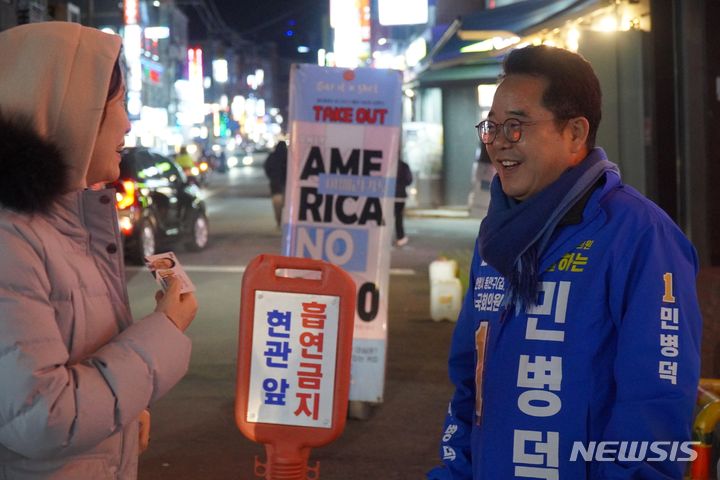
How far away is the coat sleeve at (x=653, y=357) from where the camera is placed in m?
1.99

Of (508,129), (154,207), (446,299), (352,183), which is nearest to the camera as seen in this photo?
(508,129)

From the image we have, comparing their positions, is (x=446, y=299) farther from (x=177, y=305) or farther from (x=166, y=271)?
(x=177, y=305)

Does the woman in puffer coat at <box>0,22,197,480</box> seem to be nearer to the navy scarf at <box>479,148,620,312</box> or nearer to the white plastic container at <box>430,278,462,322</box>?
the navy scarf at <box>479,148,620,312</box>

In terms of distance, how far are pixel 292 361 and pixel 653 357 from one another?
2.41m

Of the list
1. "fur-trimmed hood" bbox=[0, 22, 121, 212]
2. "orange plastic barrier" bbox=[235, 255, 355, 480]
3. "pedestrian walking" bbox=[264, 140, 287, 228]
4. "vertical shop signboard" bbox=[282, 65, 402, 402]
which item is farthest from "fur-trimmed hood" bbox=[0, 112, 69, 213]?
"pedestrian walking" bbox=[264, 140, 287, 228]

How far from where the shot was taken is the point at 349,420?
21.8ft

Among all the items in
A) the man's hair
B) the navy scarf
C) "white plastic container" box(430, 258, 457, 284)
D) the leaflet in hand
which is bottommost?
"white plastic container" box(430, 258, 457, 284)

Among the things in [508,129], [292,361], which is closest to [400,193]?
[292,361]

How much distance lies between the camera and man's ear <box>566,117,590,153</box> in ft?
7.46

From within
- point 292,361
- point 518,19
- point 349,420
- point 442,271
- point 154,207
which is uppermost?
point 518,19

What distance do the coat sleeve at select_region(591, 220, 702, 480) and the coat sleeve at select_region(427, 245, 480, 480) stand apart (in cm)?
48

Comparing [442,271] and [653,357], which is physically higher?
→ [653,357]

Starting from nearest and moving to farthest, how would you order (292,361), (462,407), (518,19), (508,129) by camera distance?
(508,129), (462,407), (292,361), (518,19)

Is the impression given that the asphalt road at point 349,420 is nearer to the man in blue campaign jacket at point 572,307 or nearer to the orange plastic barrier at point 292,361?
the orange plastic barrier at point 292,361
